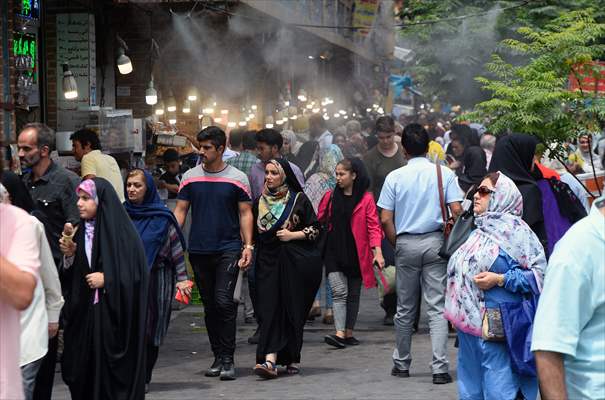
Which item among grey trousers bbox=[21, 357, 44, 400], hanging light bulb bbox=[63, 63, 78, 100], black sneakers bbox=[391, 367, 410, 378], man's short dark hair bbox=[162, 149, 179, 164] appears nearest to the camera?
grey trousers bbox=[21, 357, 44, 400]

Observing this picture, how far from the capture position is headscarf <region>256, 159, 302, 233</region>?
9531 millimetres

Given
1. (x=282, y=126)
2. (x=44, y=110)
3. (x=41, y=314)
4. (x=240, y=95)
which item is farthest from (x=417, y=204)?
(x=282, y=126)

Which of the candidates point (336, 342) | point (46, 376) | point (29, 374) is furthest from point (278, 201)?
point (29, 374)

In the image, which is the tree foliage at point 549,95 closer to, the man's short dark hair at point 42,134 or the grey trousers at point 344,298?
the grey trousers at point 344,298

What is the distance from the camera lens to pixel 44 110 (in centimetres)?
1449

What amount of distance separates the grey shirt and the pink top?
14.0ft

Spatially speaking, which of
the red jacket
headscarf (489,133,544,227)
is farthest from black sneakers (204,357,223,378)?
headscarf (489,133,544,227)

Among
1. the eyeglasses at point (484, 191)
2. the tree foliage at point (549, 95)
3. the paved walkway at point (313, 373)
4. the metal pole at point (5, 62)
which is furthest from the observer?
the metal pole at point (5, 62)

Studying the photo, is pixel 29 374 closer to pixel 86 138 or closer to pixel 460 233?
pixel 460 233

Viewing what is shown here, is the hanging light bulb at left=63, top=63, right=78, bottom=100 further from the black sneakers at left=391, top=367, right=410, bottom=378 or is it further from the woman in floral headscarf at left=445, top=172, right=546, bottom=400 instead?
the woman in floral headscarf at left=445, top=172, right=546, bottom=400

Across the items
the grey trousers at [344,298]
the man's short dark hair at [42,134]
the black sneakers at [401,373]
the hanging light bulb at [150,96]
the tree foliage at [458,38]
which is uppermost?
the tree foliage at [458,38]

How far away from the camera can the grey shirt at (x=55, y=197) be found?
836 centimetres

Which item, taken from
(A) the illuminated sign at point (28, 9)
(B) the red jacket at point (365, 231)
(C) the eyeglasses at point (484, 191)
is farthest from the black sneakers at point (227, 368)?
(A) the illuminated sign at point (28, 9)

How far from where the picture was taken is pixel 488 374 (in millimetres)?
6703
